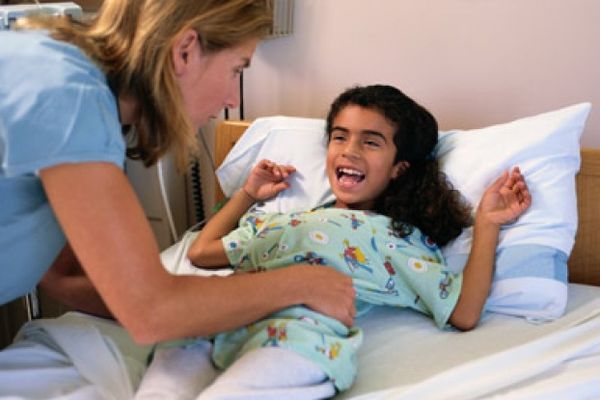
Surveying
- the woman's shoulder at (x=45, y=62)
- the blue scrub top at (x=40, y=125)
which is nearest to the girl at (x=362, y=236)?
the blue scrub top at (x=40, y=125)

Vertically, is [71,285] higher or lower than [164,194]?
higher

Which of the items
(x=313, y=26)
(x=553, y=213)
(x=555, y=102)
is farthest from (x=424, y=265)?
(x=313, y=26)

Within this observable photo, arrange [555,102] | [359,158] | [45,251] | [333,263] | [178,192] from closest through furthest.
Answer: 1. [45,251]
2. [333,263]
3. [359,158]
4. [555,102]
5. [178,192]

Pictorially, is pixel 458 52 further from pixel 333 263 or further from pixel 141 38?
pixel 141 38

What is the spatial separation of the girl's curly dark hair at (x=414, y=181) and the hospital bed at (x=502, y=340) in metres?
0.05

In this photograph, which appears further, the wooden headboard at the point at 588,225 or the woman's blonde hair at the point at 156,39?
the wooden headboard at the point at 588,225

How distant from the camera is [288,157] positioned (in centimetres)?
150

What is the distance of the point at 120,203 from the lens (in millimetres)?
678

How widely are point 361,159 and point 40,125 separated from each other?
2.60ft

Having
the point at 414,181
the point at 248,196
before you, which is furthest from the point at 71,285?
the point at 414,181

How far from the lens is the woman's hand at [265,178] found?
145cm

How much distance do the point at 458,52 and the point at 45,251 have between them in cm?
117

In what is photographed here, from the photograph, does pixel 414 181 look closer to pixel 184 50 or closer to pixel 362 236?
pixel 362 236

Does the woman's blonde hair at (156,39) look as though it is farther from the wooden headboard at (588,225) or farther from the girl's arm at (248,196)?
the wooden headboard at (588,225)
